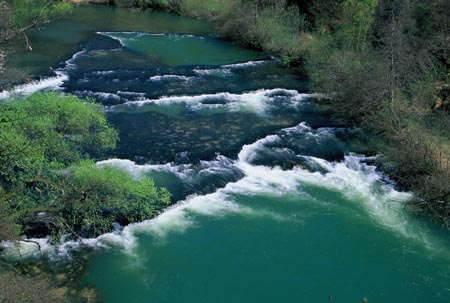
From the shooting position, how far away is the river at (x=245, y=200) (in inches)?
516

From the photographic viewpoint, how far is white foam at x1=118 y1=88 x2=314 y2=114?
23359 millimetres

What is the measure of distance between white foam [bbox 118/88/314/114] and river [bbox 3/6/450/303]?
0.10 m

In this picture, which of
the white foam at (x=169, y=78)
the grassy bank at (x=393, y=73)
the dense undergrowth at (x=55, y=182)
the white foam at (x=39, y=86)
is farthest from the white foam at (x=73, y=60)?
the dense undergrowth at (x=55, y=182)

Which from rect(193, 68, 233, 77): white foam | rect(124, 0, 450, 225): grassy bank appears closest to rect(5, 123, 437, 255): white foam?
rect(124, 0, 450, 225): grassy bank

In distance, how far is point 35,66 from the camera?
87.6ft

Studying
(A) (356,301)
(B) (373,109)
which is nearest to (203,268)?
(A) (356,301)

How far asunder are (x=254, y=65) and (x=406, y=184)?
1509 cm

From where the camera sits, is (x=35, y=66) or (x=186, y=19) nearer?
(x=35, y=66)

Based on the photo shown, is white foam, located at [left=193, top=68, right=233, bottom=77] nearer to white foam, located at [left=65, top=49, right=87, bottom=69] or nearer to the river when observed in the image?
the river

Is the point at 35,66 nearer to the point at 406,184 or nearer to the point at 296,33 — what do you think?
the point at 296,33

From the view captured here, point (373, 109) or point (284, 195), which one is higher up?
point (373, 109)

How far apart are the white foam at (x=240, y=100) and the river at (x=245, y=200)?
3.8 inches

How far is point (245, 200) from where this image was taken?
650 inches

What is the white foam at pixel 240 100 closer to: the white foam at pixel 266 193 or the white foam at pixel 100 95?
the white foam at pixel 100 95
